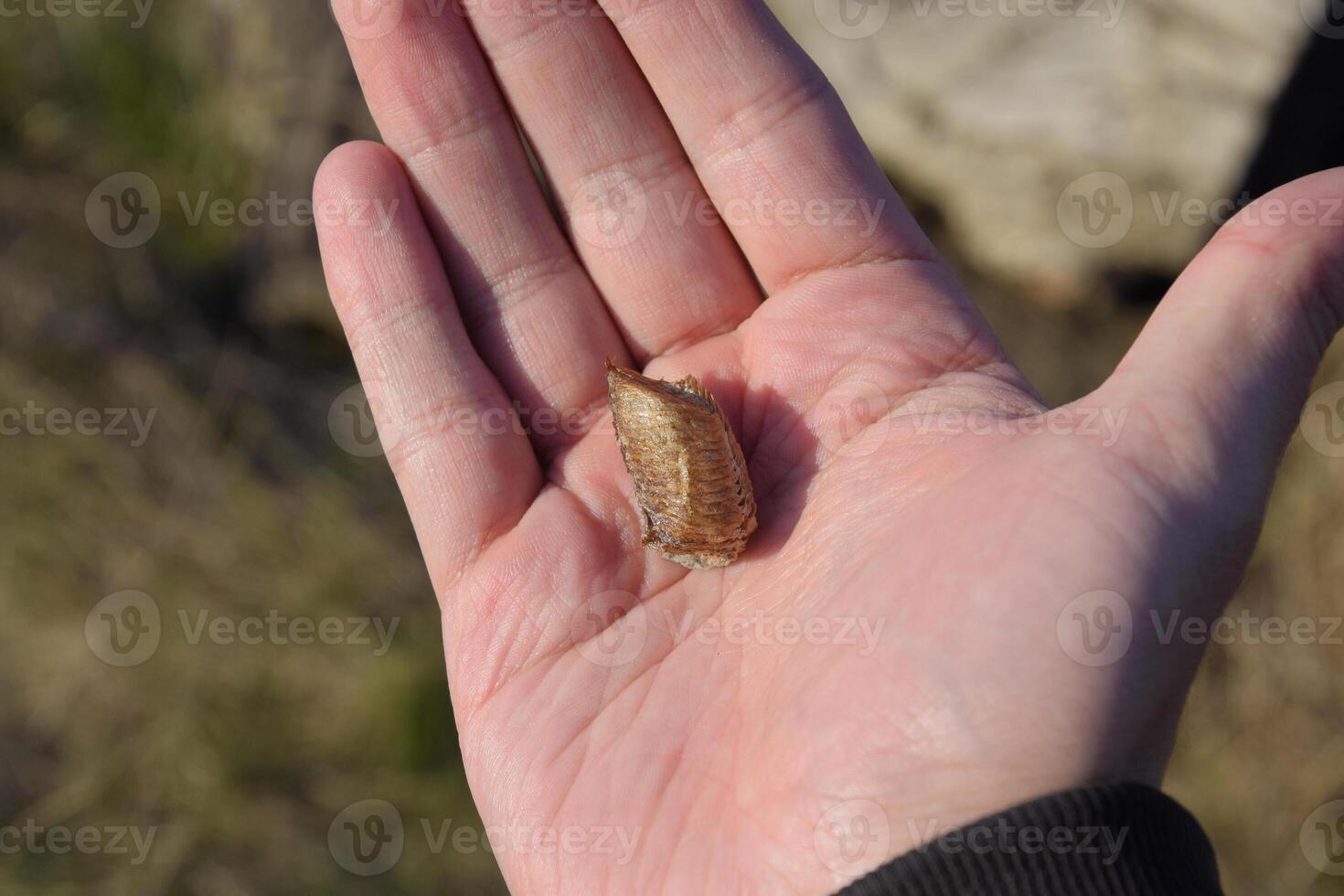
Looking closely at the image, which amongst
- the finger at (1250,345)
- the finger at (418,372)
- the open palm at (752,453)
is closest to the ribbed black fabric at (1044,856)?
the open palm at (752,453)

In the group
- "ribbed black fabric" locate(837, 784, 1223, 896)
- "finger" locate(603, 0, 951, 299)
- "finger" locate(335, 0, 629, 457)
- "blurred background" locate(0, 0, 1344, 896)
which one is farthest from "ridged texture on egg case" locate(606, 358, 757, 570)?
"blurred background" locate(0, 0, 1344, 896)

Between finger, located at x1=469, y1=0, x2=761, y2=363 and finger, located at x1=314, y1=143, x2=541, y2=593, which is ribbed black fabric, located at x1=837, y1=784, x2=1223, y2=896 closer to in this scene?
finger, located at x1=314, y1=143, x2=541, y2=593

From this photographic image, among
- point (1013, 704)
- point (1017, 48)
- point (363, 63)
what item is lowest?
point (1013, 704)

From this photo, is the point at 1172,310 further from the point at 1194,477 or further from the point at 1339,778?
the point at 1339,778

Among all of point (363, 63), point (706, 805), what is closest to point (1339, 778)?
point (706, 805)

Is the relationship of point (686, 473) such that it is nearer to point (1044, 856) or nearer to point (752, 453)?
point (752, 453)

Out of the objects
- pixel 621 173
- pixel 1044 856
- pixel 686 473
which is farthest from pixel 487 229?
pixel 1044 856
